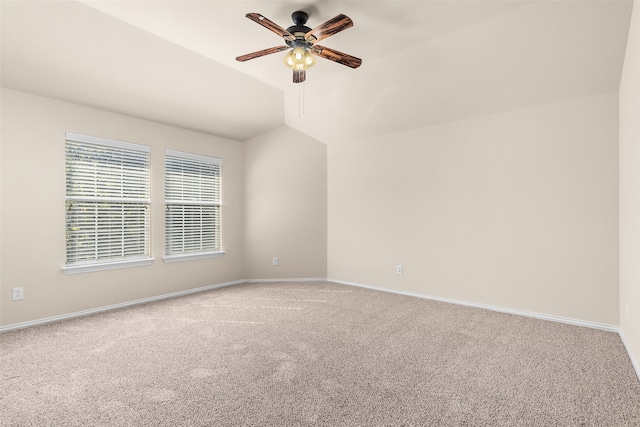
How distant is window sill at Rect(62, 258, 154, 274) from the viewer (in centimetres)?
360

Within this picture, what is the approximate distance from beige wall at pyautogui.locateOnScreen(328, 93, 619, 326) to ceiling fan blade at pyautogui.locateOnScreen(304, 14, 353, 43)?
2.38 m

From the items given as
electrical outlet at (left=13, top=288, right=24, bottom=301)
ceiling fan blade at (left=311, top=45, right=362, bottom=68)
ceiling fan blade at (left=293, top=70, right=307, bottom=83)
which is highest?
ceiling fan blade at (left=311, top=45, right=362, bottom=68)

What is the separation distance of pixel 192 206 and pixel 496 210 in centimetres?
417

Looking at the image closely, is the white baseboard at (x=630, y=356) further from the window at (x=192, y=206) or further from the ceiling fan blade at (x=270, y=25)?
the window at (x=192, y=206)

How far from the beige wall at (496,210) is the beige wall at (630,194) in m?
0.23

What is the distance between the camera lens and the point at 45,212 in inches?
135

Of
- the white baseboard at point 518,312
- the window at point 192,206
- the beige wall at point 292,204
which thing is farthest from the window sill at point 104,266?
the white baseboard at point 518,312

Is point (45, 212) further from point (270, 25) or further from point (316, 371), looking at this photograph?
point (316, 371)

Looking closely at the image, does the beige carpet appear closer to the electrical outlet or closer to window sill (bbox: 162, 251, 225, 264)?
the electrical outlet

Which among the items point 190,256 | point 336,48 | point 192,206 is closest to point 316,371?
point 336,48

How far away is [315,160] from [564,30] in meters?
3.51

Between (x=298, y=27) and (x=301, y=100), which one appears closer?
(x=298, y=27)

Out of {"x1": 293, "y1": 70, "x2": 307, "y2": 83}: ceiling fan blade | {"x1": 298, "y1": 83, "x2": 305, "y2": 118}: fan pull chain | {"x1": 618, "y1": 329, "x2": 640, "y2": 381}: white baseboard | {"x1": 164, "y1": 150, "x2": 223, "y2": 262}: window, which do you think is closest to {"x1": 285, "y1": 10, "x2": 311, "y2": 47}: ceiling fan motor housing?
Answer: {"x1": 293, "y1": 70, "x2": 307, "y2": 83}: ceiling fan blade

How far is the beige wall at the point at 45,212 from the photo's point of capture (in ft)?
10.5
